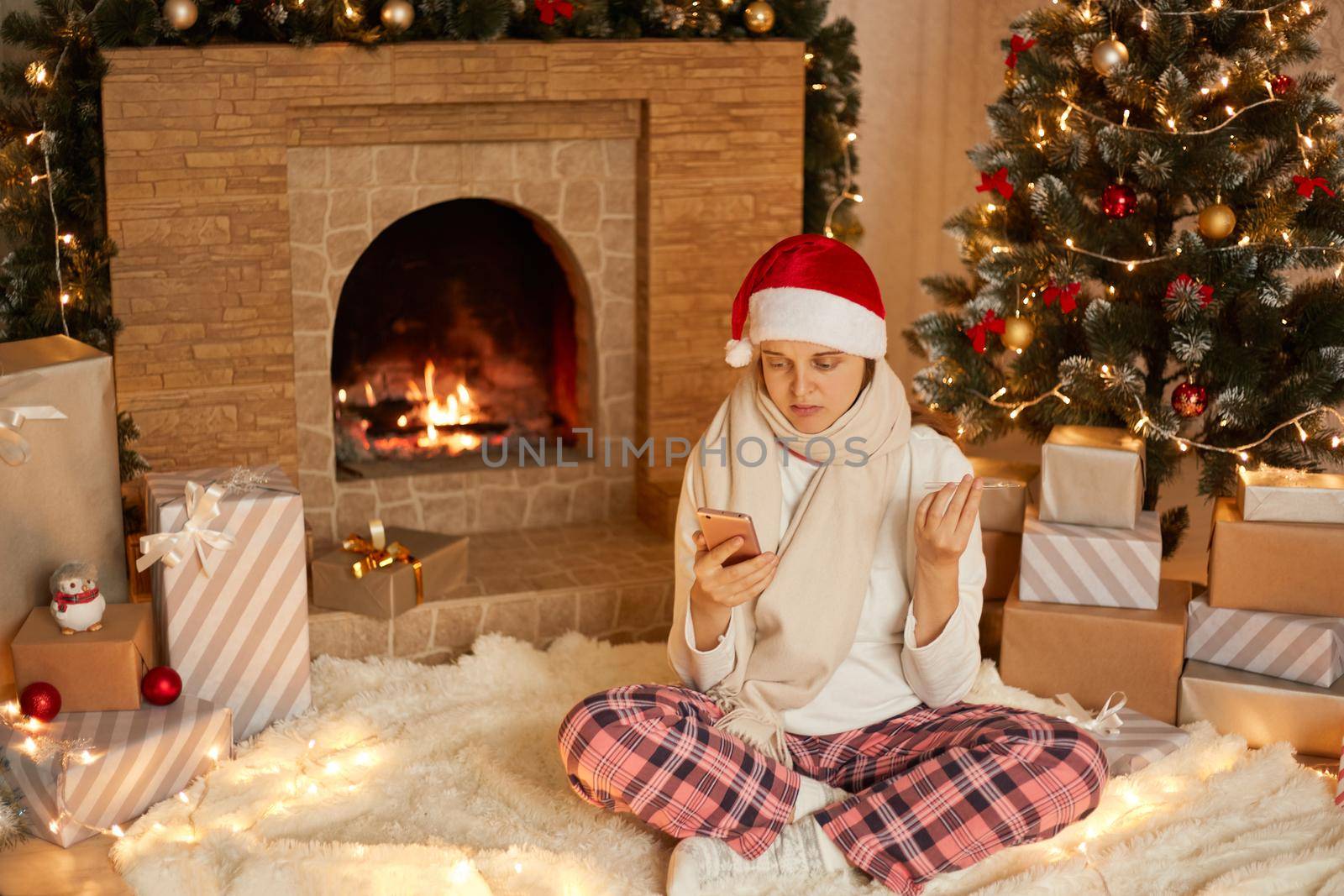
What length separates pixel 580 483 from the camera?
3.41 m

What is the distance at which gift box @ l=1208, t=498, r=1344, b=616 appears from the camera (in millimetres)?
2498

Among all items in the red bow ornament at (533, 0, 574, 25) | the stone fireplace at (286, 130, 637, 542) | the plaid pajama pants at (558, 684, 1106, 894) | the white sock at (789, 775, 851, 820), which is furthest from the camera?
the stone fireplace at (286, 130, 637, 542)

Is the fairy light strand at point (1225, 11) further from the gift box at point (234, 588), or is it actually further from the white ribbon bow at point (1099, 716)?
the gift box at point (234, 588)

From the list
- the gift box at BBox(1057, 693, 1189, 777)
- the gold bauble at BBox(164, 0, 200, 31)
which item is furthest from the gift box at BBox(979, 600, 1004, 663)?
the gold bauble at BBox(164, 0, 200, 31)

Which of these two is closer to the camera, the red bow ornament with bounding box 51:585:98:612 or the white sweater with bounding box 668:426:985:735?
the white sweater with bounding box 668:426:985:735

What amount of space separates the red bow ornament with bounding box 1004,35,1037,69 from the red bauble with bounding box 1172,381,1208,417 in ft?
2.36

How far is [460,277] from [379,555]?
2.78ft

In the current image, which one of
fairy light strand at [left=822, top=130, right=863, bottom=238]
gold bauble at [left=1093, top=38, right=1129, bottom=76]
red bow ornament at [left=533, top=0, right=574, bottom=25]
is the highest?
red bow ornament at [left=533, top=0, right=574, bottom=25]

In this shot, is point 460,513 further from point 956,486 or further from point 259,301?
point 956,486

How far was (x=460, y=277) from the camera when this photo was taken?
3.44 m

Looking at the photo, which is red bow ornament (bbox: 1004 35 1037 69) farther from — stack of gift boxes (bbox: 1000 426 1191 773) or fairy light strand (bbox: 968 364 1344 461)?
stack of gift boxes (bbox: 1000 426 1191 773)

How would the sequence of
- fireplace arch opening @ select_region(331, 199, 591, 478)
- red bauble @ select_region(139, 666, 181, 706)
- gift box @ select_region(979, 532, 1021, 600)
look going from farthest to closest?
fireplace arch opening @ select_region(331, 199, 591, 478) < gift box @ select_region(979, 532, 1021, 600) < red bauble @ select_region(139, 666, 181, 706)

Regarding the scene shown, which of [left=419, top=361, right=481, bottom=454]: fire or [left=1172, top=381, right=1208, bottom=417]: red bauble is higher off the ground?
[left=1172, top=381, right=1208, bottom=417]: red bauble

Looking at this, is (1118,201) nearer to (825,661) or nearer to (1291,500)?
(1291,500)
